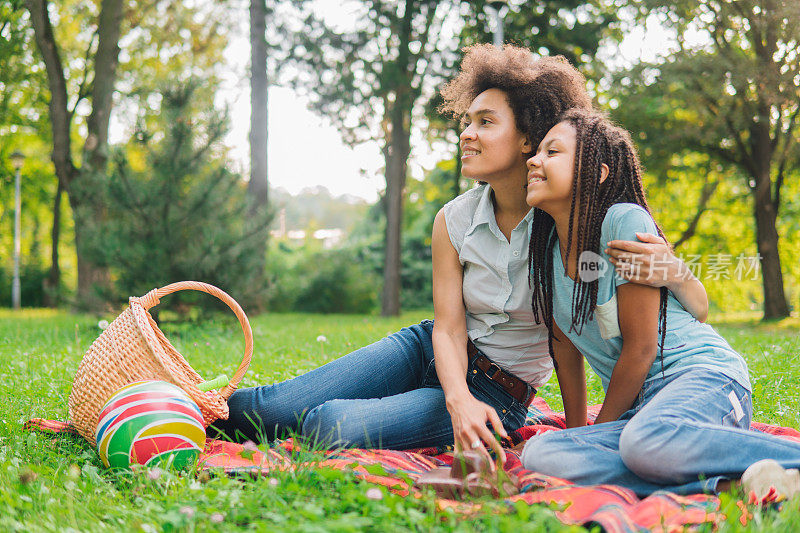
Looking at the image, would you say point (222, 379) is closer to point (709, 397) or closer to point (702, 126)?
point (709, 397)

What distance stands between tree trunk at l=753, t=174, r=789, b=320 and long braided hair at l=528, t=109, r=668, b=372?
40.7 feet

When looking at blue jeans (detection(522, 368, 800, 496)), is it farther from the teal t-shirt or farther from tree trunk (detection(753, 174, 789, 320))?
tree trunk (detection(753, 174, 789, 320))

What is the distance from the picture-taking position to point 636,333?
90.8 inches

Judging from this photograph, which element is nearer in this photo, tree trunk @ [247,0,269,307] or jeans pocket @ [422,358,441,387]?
jeans pocket @ [422,358,441,387]

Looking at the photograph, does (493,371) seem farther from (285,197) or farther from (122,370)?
(285,197)

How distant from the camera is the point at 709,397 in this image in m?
2.18

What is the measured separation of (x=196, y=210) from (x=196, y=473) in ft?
18.9

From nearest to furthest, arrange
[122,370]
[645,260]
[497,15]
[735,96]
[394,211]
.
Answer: [645,260] < [122,370] < [497,15] < [735,96] < [394,211]

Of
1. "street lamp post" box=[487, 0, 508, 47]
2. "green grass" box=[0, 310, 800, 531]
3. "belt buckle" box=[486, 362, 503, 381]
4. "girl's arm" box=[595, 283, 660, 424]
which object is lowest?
"green grass" box=[0, 310, 800, 531]

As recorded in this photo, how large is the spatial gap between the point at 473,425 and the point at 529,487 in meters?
0.31

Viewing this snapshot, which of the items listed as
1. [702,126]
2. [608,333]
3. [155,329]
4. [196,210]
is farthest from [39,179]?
[608,333]

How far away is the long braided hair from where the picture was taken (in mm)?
2408

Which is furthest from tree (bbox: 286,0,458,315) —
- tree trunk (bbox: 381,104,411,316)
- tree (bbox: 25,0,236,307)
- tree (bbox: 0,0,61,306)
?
tree (bbox: 0,0,61,306)

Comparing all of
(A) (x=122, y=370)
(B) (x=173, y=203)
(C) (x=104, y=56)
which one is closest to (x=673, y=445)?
(A) (x=122, y=370)
